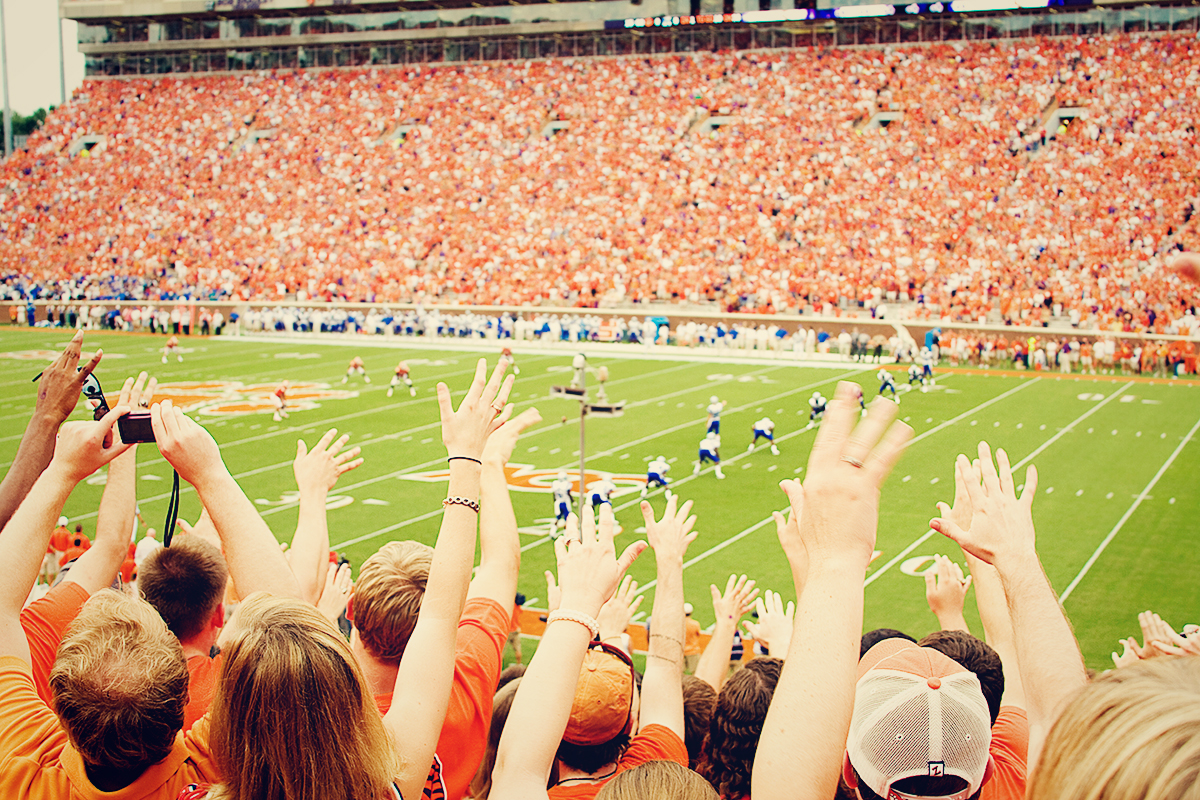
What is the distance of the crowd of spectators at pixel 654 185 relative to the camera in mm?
30375

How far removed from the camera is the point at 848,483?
1.85 m

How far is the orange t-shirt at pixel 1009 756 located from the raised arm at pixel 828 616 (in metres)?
0.82

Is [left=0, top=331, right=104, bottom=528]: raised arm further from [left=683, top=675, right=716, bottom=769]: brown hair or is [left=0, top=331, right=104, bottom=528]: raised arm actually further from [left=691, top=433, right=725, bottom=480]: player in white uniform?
[left=691, top=433, right=725, bottom=480]: player in white uniform

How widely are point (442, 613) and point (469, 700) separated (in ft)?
1.27

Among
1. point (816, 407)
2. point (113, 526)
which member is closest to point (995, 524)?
point (113, 526)

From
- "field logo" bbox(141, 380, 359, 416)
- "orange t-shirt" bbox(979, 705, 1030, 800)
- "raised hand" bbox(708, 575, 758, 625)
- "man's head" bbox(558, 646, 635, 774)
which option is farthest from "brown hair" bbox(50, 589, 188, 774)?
"field logo" bbox(141, 380, 359, 416)

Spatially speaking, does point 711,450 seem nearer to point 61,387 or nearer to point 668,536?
point 668,536

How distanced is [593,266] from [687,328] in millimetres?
6156

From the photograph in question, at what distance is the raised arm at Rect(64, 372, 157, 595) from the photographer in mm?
3396

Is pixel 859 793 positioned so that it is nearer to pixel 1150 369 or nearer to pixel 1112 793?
pixel 1112 793

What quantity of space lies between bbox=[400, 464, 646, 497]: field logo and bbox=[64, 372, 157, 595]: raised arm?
33.0 ft

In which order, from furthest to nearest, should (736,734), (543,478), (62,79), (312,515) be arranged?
(62,79)
(543,478)
(312,515)
(736,734)

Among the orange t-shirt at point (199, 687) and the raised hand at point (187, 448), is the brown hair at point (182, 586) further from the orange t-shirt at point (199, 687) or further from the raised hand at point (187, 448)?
the raised hand at point (187, 448)

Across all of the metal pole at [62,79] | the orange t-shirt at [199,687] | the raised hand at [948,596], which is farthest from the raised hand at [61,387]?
the metal pole at [62,79]
